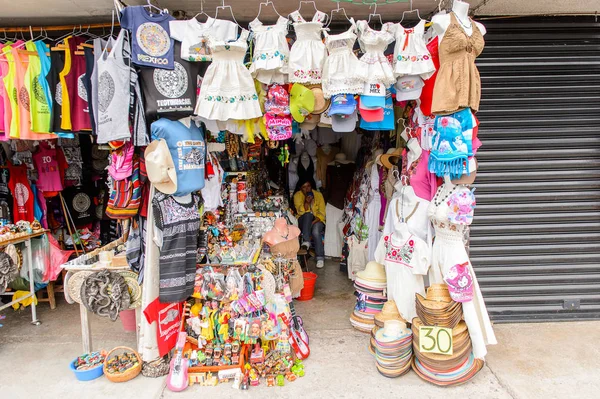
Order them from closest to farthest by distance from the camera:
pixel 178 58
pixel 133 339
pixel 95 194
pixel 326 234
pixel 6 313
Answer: pixel 178 58 → pixel 133 339 → pixel 6 313 → pixel 95 194 → pixel 326 234

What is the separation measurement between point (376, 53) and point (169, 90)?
5.77ft

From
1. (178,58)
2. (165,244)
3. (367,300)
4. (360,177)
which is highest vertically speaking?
(178,58)

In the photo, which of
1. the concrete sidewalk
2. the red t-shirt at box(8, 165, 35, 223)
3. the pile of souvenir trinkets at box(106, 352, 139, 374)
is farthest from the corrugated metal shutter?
the red t-shirt at box(8, 165, 35, 223)

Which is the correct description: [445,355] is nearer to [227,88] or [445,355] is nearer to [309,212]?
[227,88]

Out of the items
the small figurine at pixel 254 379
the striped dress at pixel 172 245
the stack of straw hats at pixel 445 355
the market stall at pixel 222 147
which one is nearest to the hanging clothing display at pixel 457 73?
the market stall at pixel 222 147

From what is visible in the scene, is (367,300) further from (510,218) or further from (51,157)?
(51,157)

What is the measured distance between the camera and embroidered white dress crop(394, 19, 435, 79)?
3.24 m

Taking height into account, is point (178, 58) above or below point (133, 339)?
above

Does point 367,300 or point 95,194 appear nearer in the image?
point 367,300

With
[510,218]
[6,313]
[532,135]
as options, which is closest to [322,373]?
[510,218]

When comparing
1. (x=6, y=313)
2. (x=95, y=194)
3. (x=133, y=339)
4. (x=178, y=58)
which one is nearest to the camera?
(x=178, y=58)

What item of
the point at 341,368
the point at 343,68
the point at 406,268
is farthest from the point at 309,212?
the point at 343,68

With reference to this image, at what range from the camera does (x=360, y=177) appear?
6012mm

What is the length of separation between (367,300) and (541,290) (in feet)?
6.16
